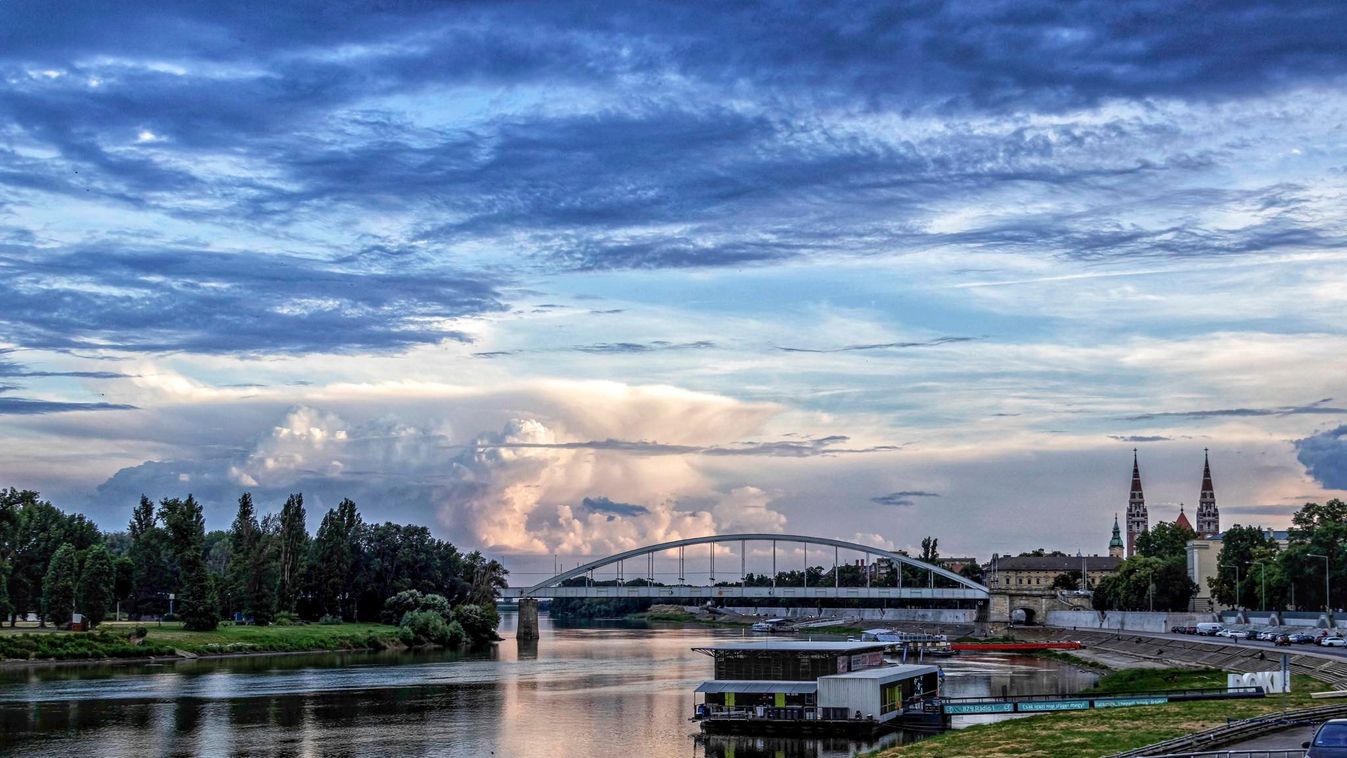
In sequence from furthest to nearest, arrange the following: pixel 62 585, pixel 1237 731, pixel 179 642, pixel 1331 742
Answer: pixel 179 642, pixel 62 585, pixel 1237 731, pixel 1331 742

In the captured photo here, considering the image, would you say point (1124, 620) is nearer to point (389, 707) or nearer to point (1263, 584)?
point (1263, 584)

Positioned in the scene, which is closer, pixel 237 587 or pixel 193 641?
pixel 193 641

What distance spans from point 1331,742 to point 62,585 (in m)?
102

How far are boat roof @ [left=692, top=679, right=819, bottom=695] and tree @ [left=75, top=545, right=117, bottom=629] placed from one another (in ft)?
216

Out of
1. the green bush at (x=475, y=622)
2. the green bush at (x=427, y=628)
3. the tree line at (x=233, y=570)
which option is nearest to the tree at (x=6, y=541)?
the tree line at (x=233, y=570)

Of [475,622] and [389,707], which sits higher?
[475,622]

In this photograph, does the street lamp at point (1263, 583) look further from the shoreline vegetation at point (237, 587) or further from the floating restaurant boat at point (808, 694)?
the shoreline vegetation at point (237, 587)

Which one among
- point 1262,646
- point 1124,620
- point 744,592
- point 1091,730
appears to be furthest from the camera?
point 744,592

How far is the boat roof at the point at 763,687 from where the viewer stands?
62.6m

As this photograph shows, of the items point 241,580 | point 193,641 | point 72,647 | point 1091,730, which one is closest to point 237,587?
point 241,580

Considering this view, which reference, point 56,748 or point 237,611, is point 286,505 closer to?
point 237,611

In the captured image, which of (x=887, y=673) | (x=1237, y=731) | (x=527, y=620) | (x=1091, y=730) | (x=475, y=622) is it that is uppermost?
(x=887, y=673)

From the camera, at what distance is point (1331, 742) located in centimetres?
3241

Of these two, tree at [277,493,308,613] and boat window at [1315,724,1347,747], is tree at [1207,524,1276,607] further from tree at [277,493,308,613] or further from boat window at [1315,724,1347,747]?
boat window at [1315,724,1347,747]
